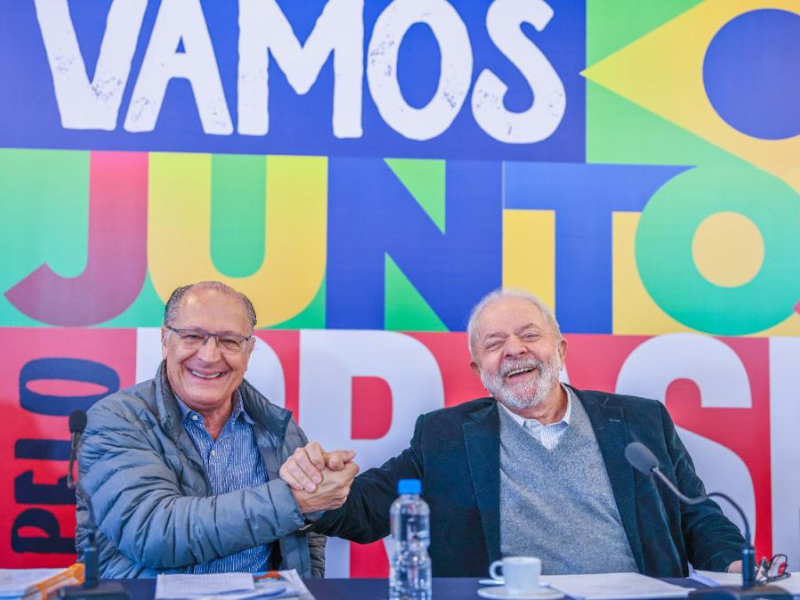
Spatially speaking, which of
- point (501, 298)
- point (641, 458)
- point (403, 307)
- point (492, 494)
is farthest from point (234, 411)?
point (641, 458)

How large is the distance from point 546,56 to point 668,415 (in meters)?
1.31

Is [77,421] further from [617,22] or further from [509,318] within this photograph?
[617,22]

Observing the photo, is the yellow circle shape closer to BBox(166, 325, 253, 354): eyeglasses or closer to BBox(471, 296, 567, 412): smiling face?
BBox(471, 296, 567, 412): smiling face

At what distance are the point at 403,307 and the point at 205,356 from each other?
0.76 meters

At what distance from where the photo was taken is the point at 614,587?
1966 mm

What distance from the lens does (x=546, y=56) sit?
325 centimetres

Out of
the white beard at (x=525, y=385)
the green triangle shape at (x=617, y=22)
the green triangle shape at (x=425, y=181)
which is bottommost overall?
the white beard at (x=525, y=385)

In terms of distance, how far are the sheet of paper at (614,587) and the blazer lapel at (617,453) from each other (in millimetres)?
528

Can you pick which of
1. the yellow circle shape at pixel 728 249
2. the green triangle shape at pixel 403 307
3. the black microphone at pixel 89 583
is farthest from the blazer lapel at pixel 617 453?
the black microphone at pixel 89 583

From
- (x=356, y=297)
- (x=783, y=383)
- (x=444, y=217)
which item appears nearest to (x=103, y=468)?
(x=356, y=297)

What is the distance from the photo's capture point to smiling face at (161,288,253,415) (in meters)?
2.66

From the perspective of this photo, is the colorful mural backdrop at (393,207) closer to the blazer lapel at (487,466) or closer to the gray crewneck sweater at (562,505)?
the blazer lapel at (487,466)

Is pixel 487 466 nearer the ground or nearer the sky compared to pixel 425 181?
nearer the ground

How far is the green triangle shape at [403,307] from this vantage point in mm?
3139
